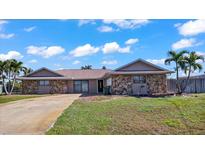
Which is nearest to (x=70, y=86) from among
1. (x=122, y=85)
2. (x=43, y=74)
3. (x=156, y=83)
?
(x=43, y=74)

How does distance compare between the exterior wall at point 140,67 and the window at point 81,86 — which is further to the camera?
the window at point 81,86

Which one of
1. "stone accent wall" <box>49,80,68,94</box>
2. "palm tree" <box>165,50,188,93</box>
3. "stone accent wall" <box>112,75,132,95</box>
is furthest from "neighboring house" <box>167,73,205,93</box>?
"stone accent wall" <box>49,80,68,94</box>

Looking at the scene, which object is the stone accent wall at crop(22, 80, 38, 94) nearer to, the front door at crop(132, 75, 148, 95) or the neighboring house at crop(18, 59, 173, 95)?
the neighboring house at crop(18, 59, 173, 95)

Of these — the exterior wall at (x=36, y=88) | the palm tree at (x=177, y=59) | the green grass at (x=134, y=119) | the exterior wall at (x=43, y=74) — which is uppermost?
the palm tree at (x=177, y=59)

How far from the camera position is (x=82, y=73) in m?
34.6

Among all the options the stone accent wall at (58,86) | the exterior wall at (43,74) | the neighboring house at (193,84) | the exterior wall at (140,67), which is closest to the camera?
the exterior wall at (140,67)

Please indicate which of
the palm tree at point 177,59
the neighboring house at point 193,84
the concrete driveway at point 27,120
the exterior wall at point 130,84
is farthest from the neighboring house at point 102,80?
the concrete driveway at point 27,120

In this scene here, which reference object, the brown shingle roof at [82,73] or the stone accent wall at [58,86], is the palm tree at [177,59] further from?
the stone accent wall at [58,86]

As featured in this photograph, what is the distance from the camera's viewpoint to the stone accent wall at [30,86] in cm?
3144

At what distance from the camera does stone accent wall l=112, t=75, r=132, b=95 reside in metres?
25.3

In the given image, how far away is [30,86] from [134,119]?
20048 mm
